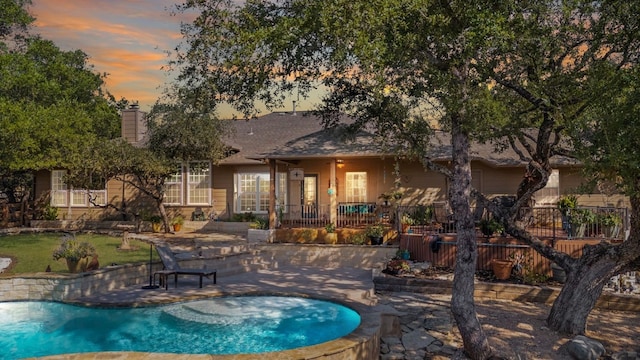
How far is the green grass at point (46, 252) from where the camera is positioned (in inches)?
507

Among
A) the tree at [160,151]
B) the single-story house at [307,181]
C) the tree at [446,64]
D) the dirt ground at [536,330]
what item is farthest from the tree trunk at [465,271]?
the tree at [160,151]

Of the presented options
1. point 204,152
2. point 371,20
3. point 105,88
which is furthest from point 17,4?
point 371,20

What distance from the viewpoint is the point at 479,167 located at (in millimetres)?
19062

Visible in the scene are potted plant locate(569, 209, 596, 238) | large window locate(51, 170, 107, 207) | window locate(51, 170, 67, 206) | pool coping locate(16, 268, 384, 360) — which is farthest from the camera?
window locate(51, 170, 67, 206)

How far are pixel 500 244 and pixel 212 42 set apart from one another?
9553mm

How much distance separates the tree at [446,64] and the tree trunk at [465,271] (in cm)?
2

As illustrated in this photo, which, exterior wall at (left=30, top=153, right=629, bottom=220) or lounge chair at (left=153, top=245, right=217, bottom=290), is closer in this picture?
lounge chair at (left=153, top=245, right=217, bottom=290)

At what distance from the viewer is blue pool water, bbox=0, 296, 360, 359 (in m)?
8.30

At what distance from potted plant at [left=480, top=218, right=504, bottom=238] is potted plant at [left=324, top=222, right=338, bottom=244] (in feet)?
17.1

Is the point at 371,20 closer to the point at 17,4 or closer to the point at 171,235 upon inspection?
the point at 171,235

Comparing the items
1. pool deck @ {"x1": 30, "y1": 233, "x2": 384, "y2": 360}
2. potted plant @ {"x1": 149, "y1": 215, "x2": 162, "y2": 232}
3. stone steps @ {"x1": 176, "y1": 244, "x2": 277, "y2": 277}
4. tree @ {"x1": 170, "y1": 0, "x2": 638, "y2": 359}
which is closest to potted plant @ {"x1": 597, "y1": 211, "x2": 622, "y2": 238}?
tree @ {"x1": 170, "y1": 0, "x2": 638, "y2": 359}

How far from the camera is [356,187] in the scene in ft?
65.9

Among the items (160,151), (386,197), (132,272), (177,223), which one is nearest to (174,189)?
(177,223)

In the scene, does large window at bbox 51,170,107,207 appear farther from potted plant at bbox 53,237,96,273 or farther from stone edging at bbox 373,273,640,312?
stone edging at bbox 373,273,640,312
